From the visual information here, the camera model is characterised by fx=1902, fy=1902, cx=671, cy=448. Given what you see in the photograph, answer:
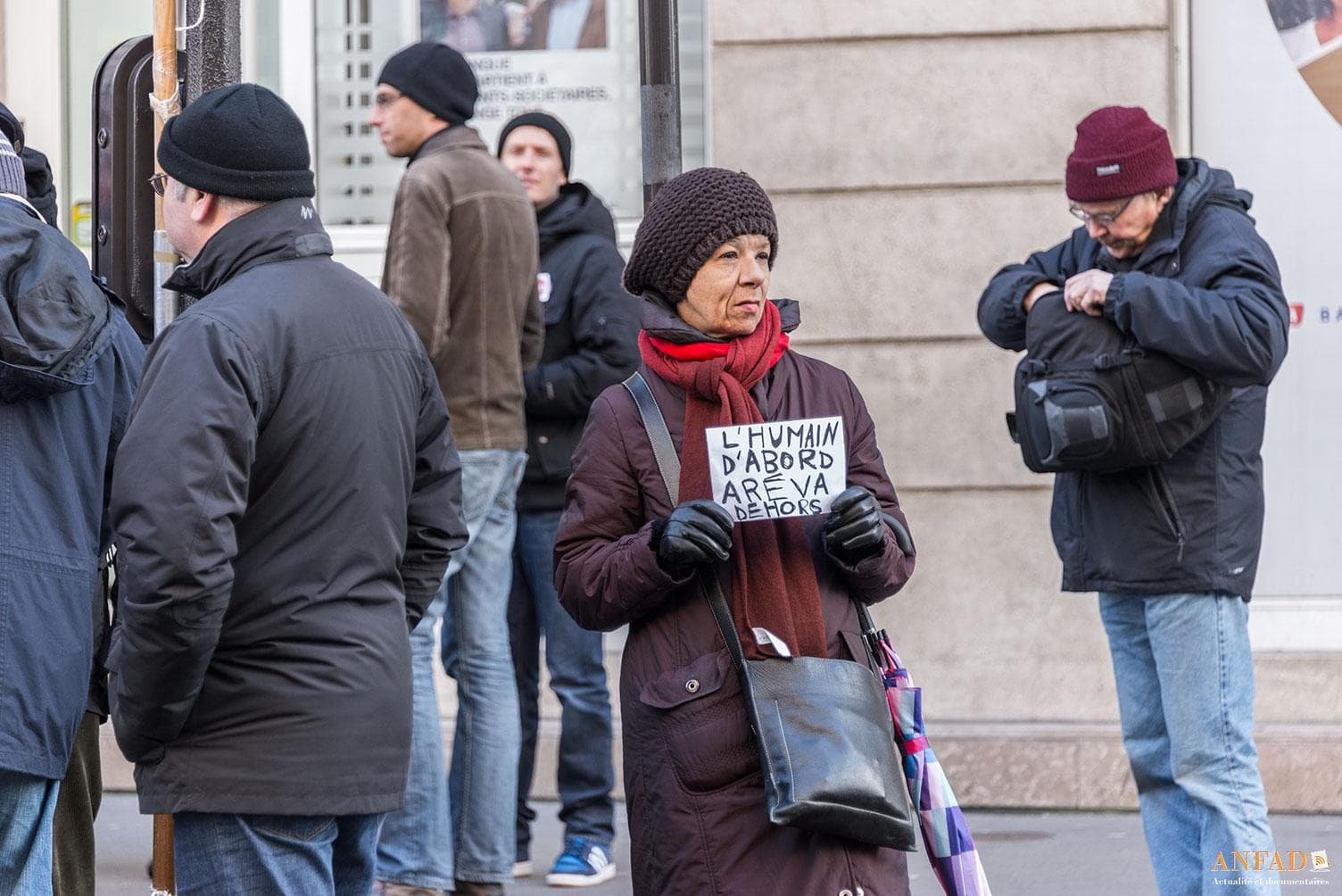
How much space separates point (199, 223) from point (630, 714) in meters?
1.19

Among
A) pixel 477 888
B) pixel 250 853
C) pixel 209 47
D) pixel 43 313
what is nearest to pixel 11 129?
pixel 209 47

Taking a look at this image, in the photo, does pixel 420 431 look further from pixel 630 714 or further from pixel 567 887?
pixel 567 887

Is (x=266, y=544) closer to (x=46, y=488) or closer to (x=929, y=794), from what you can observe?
(x=46, y=488)

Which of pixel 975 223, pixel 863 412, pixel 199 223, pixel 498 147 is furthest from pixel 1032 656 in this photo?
pixel 199 223

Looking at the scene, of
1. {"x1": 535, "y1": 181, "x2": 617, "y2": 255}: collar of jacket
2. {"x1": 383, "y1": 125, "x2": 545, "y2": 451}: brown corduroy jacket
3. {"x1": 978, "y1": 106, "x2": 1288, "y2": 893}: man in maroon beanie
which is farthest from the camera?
{"x1": 535, "y1": 181, "x2": 617, "y2": 255}: collar of jacket

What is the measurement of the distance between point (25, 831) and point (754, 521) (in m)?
1.60

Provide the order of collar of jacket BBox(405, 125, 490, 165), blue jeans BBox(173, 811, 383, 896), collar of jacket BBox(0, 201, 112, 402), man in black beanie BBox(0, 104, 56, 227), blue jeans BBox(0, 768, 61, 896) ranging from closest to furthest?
1. blue jeans BBox(173, 811, 383, 896)
2. collar of jacket BBox(0, 201, 112, 402)
3. blue jeans BBox(0, 768, 61, 896)
4. man in black beanie BBox(0, 104, 56, 227)
5. collar of jacket BBox(405, 125, 490, 165)

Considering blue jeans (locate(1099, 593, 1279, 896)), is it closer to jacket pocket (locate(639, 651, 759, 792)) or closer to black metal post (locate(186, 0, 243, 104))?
jacket pocket (locate(639, 651, 759, 792))

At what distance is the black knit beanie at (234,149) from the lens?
11.1 feet

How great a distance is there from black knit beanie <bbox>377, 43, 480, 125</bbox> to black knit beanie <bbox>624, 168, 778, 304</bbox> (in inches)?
80.3

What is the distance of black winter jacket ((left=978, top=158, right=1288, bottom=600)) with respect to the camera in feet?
14.5

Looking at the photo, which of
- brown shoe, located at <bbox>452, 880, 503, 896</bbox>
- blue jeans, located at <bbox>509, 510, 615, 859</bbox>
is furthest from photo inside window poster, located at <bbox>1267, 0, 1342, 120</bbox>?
brown shoe, located at <bbox>452, 880, 503, 896</bbox>

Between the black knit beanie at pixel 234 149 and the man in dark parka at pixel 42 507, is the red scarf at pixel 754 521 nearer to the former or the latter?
the black knit beanie at pixel 234 149

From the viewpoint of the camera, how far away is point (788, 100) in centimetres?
716
